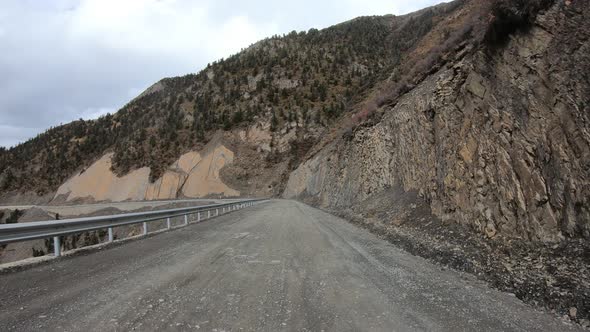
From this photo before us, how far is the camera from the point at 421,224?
11375mm

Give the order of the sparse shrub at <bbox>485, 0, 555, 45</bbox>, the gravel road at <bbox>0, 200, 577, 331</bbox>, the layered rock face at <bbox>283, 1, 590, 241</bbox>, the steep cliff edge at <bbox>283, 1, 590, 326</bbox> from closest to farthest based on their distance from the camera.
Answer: the gravel road at <bbox>0, 200, 577, 331</bbox>, the steep cliff edge at <bbox>283, 1, 590, 326</bbox>, the layered rock face at <bbox>283, 1, 590, 241</bbox>, the sparse shrub at <bbox>485, 0, 555, 45</bbox>

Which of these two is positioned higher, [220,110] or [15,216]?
[220,110]

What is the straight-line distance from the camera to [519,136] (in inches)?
309

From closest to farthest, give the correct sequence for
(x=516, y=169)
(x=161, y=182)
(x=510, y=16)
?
(x=516, y=169)
(x=510, y=16)
(x=161, y=182)

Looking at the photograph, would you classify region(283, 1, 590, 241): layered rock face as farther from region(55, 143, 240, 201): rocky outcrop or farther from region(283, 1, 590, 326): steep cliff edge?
region(55, 143, 240, 201): rocky outcrop

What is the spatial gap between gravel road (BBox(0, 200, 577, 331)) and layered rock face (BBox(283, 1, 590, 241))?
1968 millimetres

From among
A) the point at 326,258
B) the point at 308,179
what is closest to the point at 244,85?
the point at 308,179

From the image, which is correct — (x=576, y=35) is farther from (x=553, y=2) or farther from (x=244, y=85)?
(x=244, y=85)

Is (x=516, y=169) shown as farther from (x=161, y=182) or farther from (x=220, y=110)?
(x=220, y=110)

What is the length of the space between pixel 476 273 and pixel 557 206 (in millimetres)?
1779

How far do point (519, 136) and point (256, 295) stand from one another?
6.33 metres

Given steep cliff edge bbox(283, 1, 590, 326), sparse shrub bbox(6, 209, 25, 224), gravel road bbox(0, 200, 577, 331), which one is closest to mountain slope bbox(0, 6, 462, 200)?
sparse shrub bbox(6, 209, 25, 224)

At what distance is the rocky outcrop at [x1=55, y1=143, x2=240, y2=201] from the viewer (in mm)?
61500

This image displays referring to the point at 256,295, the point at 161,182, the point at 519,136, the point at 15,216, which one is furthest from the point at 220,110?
the point at 256,295
